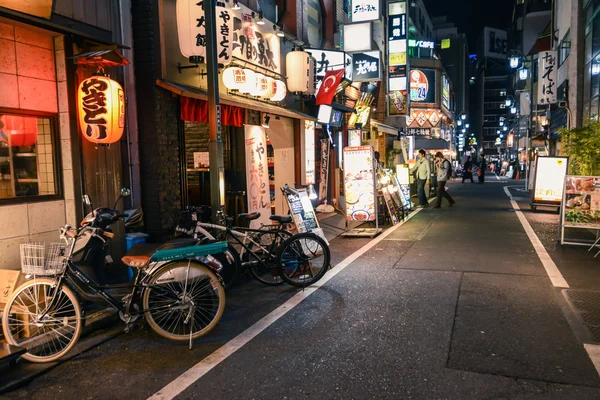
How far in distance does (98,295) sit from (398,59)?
2570 centimetres

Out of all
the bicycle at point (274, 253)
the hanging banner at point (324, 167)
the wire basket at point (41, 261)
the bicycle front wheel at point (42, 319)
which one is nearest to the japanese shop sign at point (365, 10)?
the hanging banner at point (324, 167)

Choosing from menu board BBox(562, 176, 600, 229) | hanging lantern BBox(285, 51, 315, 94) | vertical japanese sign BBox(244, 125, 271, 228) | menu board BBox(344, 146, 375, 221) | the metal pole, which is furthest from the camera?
hanging lantern BBox(285, 51, 315, 94)

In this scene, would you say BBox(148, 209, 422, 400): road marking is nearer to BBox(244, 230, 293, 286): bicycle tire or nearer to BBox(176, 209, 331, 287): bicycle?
BBox(176, 209, 331, 287): bicycle

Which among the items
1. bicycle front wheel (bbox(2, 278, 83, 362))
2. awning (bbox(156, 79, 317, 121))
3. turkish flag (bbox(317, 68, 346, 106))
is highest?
turkish flag (bbox(317, 68, 346, 106))

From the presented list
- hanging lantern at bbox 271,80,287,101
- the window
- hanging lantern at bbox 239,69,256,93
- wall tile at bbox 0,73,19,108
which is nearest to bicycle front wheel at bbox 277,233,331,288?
the window

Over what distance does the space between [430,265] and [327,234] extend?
4383mm

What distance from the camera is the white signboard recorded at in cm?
1831

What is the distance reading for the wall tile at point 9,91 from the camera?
631cm

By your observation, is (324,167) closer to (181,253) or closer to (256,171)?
(256,171)

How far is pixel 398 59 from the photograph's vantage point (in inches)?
1087

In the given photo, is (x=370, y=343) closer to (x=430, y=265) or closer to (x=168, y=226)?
(x=430, y=265)

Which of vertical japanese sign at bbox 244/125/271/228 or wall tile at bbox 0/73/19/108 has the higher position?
wall tile at bbox 0/73/19/108

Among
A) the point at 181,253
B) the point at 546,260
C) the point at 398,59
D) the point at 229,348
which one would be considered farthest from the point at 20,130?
the point at 398,59

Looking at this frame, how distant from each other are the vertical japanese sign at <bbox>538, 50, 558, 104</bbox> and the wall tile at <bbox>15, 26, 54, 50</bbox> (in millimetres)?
23123
